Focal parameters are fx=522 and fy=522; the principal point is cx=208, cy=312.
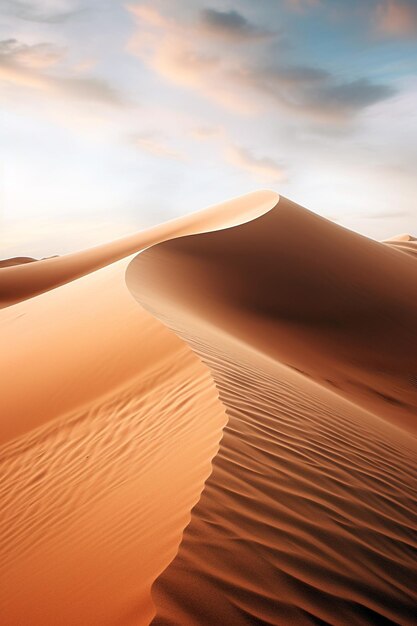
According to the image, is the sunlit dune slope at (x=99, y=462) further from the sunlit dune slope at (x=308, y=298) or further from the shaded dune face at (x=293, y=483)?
the sunlit dune slope at (x=308, y=298)

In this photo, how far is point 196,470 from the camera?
131 inches

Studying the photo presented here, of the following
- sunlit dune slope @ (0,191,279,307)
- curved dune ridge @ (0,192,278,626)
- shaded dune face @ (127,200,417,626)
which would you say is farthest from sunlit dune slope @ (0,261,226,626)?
sunlit dune slope @ (0,191,279,307)

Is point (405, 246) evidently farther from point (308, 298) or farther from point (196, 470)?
point (196, 470)

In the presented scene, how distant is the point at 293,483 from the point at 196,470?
664 mm

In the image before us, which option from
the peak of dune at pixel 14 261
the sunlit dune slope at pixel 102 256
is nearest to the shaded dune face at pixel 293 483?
the sunlit dune slope at pixel 102 256

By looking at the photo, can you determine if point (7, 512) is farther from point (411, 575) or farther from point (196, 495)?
point (411, 575)

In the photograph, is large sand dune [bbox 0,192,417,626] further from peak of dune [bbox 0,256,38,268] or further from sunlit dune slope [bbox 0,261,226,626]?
peak of dune [bbox 0,256,38,268]

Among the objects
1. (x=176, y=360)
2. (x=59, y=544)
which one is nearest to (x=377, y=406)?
(x=176, y=360)

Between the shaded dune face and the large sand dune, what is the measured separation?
14 millimetres

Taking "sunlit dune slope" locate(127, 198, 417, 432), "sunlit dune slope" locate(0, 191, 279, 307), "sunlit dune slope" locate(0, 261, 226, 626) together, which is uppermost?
"sunlit dune slope" locate(0, 191, 279, 307)

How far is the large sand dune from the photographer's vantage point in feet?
8.10

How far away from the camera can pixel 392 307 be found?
49.4ft

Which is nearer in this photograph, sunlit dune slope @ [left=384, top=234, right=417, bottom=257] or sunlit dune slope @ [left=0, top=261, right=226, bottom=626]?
sunlit dune slope @ [left=0, top=261, right=226, bottom=626]

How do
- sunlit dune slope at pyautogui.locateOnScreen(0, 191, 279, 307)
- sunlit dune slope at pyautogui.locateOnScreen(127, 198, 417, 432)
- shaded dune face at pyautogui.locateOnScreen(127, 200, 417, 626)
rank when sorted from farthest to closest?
1. sunlit dune slope at pyautogui.locateOnScreen(0, 191, 279, 307)
2. sunlit dune slope at pyautogui.locateOnScreen(127, 198, 417, 432)
3. shaded dune face at pyautogui.locateOnScreen(127, 200, 417, 626)
